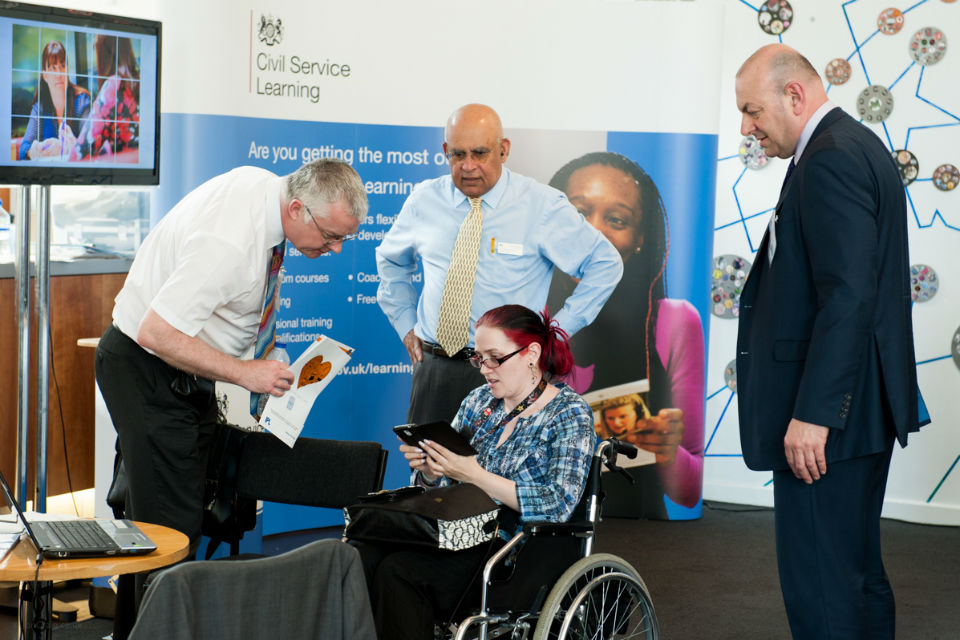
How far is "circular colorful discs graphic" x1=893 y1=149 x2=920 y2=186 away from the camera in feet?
17.5

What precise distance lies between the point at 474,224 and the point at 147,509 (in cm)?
158

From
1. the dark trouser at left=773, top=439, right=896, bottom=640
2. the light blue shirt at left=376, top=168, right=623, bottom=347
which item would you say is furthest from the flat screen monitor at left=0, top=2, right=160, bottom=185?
the dark trouser at left=773, top=439, right=896, bottom=640

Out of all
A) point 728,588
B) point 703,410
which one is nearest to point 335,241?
point 728,588

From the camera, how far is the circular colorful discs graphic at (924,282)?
5.36 m

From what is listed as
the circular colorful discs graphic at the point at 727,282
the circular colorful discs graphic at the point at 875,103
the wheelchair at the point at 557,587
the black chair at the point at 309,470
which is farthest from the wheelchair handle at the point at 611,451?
the circular colorful discs graphic at the point at 875,103

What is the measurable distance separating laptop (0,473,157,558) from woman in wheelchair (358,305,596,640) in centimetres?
58

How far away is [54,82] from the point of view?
3.31m

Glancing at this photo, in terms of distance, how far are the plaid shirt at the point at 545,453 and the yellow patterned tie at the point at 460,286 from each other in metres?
0.86

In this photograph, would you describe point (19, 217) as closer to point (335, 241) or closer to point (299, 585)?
point (335, 241)

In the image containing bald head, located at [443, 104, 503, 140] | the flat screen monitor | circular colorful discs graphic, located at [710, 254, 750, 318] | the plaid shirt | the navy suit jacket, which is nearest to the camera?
the navy suit jacket

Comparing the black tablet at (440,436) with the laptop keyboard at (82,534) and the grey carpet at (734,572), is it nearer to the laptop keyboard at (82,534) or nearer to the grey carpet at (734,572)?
the laptop keyboard at (82,534)

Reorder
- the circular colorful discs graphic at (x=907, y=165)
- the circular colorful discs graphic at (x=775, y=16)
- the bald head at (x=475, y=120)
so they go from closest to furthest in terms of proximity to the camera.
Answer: the bald head at (x=475, y=120), the circular colorful discs graphic at (x=907, y=165), the circular colorful discs graphic at (x=775, y=16)

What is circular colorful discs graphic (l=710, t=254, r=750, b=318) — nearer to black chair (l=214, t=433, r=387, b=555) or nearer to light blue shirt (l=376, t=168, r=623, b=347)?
light blue shirt (l=376, t=168, r=623, b=347)

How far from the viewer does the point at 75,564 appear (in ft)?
6.72
